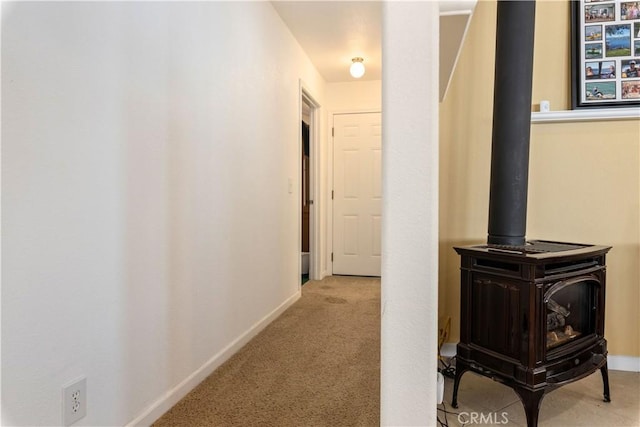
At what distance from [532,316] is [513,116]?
876mm

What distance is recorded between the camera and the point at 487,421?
160 centimetres

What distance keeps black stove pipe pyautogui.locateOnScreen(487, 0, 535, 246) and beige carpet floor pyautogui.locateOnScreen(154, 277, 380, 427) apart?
0.98 metres

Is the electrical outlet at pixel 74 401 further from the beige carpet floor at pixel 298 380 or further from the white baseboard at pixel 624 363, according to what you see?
the white baseboard at pixel 624 363

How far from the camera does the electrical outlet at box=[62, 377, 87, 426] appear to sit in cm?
115

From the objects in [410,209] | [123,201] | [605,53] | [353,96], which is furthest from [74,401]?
[353,96]

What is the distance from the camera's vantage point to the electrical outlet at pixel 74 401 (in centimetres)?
115

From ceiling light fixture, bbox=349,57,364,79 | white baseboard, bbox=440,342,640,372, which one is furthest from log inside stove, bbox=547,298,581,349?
ceiling light fixture, bbox=349,57,364,79

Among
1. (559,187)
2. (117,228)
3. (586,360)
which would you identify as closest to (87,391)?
(117,228)

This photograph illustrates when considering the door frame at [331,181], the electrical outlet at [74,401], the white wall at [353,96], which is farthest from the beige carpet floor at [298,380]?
the white wall at [353,96]

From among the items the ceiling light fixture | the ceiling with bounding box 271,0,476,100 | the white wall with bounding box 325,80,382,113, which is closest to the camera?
the ceiling with bounding box 271,0,476,100

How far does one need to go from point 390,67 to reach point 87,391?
1.34m

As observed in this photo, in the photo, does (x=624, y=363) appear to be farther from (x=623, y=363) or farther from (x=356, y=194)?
(x=356, y=194)

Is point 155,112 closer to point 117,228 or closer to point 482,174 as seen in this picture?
point 117,228

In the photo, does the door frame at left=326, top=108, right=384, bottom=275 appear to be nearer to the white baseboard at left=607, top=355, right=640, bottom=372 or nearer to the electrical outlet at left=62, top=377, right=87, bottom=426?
the white baseboard at left=607, top=355, right=640, bottom=372
